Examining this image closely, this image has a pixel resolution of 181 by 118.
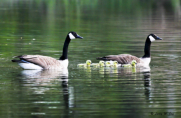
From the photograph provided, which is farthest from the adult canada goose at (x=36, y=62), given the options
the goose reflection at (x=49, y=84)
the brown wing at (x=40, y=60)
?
the goose reflection at (x=49, y=84)

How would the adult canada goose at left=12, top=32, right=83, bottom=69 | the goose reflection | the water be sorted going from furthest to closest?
the adult canada goose at left=12, top=32, right=83, bottom=69, the goose reflection, the water

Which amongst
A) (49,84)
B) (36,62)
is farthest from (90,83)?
(36,62)

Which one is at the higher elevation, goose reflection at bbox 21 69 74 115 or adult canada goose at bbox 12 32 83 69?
adult canada goose at bbox 12 32 83 69

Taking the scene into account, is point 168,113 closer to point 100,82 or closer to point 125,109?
point 125,109

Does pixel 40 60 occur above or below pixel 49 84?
above

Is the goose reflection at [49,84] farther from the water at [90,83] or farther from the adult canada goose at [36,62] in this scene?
the adult canada goose at [36,62]

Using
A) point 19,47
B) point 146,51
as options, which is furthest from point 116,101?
point 19,47

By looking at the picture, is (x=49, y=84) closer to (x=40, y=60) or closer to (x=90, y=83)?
(x=90, y=83)

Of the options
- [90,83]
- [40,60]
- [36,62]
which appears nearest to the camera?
[90,83]

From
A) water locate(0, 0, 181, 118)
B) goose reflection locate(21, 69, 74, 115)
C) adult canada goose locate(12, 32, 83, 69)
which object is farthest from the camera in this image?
adult canada goose locate(12, 32, 83, 69)

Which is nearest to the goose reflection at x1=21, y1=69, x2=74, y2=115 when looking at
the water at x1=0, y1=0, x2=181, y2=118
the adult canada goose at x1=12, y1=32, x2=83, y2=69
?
the water at x1=0, y1=0, x2=181, y2=118

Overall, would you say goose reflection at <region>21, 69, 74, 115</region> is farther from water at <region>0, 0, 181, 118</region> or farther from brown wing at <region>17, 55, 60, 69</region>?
brown wing at <region>17, 55, 60, 69</region>

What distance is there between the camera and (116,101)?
12.3m

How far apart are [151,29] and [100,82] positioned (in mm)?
Result: 20515
